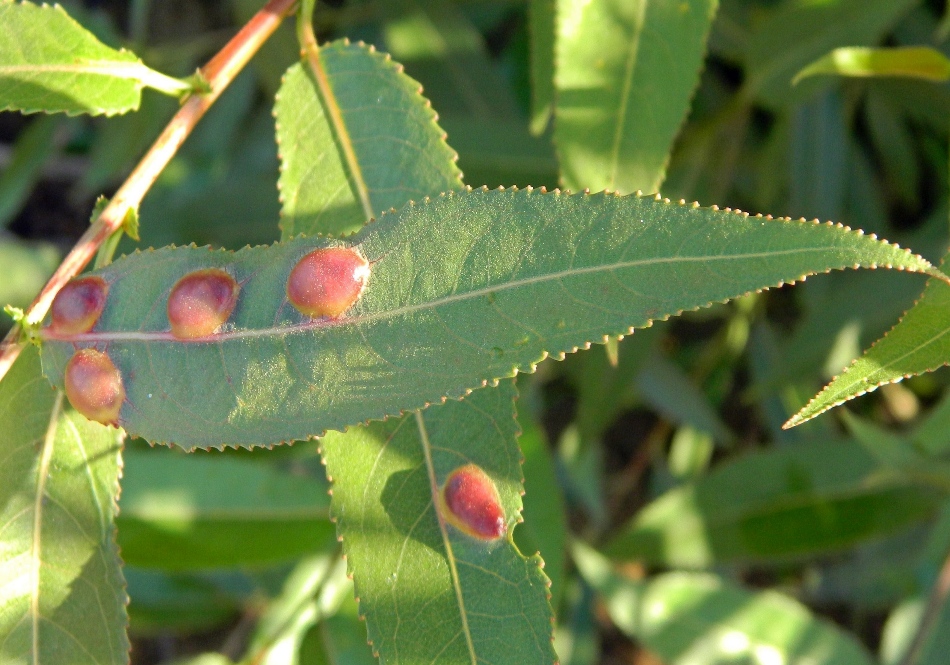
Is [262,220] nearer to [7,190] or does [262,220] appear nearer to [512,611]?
[7,190]

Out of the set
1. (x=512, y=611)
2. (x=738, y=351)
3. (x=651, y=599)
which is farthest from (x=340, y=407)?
(x=738, y=351)

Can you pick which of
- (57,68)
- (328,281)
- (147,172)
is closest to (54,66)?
(57,68)

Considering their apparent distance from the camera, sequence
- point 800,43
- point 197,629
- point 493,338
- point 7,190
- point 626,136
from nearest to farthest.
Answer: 1. point 493,338
2. point 626,136
3. point 800,43
4. point 7,190
5. point 197,629

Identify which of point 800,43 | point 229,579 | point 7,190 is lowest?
point 229,579

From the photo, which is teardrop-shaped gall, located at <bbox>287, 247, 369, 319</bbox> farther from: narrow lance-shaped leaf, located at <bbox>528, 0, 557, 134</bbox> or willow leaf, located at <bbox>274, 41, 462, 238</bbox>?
narrow lance-shaped leaf, located at <bbox>528, 0, 557, 134</bbox>

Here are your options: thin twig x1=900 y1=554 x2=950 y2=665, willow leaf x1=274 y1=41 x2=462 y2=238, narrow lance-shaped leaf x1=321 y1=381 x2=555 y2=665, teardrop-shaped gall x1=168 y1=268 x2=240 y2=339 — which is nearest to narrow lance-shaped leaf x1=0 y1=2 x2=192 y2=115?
willow leaf x1=274 y1=41 x2=462 y2=238

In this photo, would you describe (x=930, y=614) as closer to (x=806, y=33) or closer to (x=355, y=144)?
(x=806, y=33)

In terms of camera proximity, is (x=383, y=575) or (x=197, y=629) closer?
(x=383, y=575)
